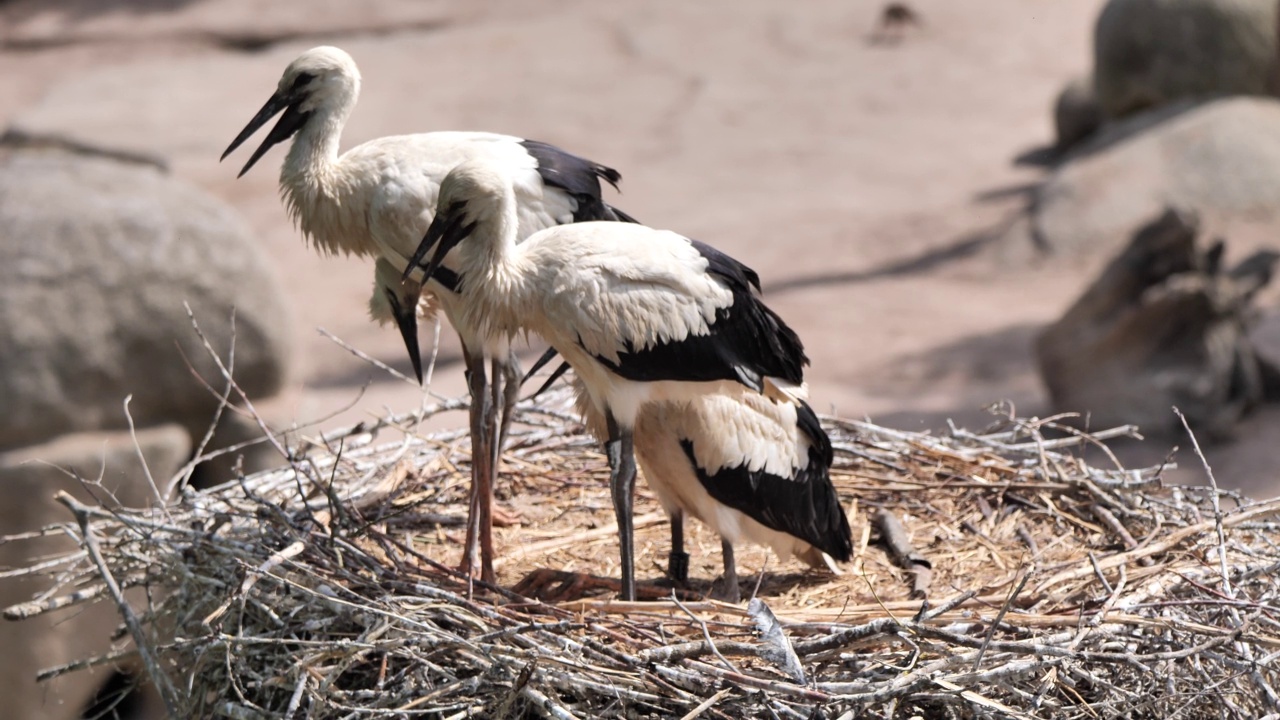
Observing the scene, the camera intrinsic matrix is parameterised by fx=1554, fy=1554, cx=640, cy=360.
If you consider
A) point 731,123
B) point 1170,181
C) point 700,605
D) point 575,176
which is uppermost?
point 575,176

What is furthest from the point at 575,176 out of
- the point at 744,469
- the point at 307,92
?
the point at 744,469

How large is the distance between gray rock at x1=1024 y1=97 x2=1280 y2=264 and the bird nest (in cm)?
774

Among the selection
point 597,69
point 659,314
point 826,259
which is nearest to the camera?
point 659,314

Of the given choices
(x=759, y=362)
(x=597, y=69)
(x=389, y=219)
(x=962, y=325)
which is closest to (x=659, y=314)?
(x=759, y=362)

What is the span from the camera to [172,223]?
26.3 feet

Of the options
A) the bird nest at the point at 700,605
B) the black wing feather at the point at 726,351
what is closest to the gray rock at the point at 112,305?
the bird nest at the point at 700,605

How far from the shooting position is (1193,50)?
14930mm

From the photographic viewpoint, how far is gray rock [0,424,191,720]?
789cm

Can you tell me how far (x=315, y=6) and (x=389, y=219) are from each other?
19037 mm

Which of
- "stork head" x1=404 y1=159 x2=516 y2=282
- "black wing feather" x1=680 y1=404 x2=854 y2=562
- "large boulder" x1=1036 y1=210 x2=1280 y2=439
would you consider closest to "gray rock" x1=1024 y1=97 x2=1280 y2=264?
"large boulder" x1=1036 y1=210 x2=1280 y2=439

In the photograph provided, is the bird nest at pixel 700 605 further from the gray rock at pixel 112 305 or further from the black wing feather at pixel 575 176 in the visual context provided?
the gray rock at pixel 112 305

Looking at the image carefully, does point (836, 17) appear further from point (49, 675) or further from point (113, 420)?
point (49, 675)

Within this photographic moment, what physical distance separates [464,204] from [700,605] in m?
1.24

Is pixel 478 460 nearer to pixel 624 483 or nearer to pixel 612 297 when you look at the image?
pixel 624 483
